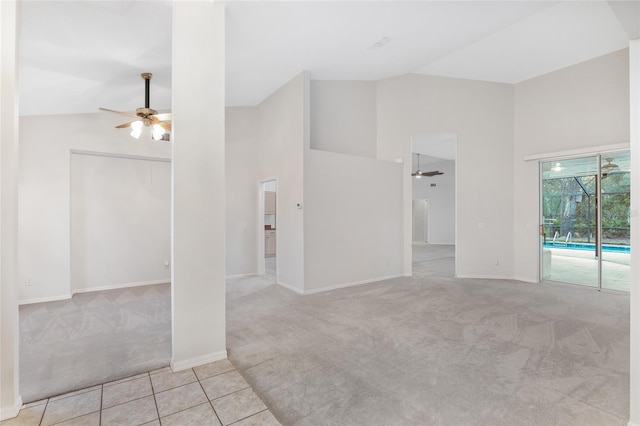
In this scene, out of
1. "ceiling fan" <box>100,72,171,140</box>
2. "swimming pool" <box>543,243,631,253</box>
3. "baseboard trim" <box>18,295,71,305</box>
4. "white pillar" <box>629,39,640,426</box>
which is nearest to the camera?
"white pillar" <box>629,39,640,426</box>

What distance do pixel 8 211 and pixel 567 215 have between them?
8278 millimetres

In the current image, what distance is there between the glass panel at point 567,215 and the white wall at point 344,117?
3630 mm

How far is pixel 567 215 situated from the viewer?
6027 millimetres

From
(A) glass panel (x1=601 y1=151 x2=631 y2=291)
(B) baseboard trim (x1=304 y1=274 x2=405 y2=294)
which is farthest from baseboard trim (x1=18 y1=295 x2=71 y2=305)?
(A) glass panel (x1=601 y1=151 x2=631 y2=291)

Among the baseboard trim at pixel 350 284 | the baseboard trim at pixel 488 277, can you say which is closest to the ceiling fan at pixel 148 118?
the baseboard trim at pixel 350 284

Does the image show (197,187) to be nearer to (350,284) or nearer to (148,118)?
(148,118)

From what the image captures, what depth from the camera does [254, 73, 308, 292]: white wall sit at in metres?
5.17

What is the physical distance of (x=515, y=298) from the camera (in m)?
4.72

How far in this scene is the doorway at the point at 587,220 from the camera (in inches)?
203

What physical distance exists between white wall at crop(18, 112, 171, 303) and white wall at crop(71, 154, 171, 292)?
0.31 metres

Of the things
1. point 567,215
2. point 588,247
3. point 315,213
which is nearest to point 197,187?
point 315,213

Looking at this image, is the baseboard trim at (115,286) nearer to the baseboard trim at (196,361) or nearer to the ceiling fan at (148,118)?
the ceiling fan at (148,118)

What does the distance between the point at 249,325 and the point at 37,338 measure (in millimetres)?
2278

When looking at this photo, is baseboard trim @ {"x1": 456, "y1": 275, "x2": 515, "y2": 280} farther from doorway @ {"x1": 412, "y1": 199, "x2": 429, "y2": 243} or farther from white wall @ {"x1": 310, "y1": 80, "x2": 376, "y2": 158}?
doorway @ {"x1": 412, "y1": 199, "x2": 429, "y2": 243}
